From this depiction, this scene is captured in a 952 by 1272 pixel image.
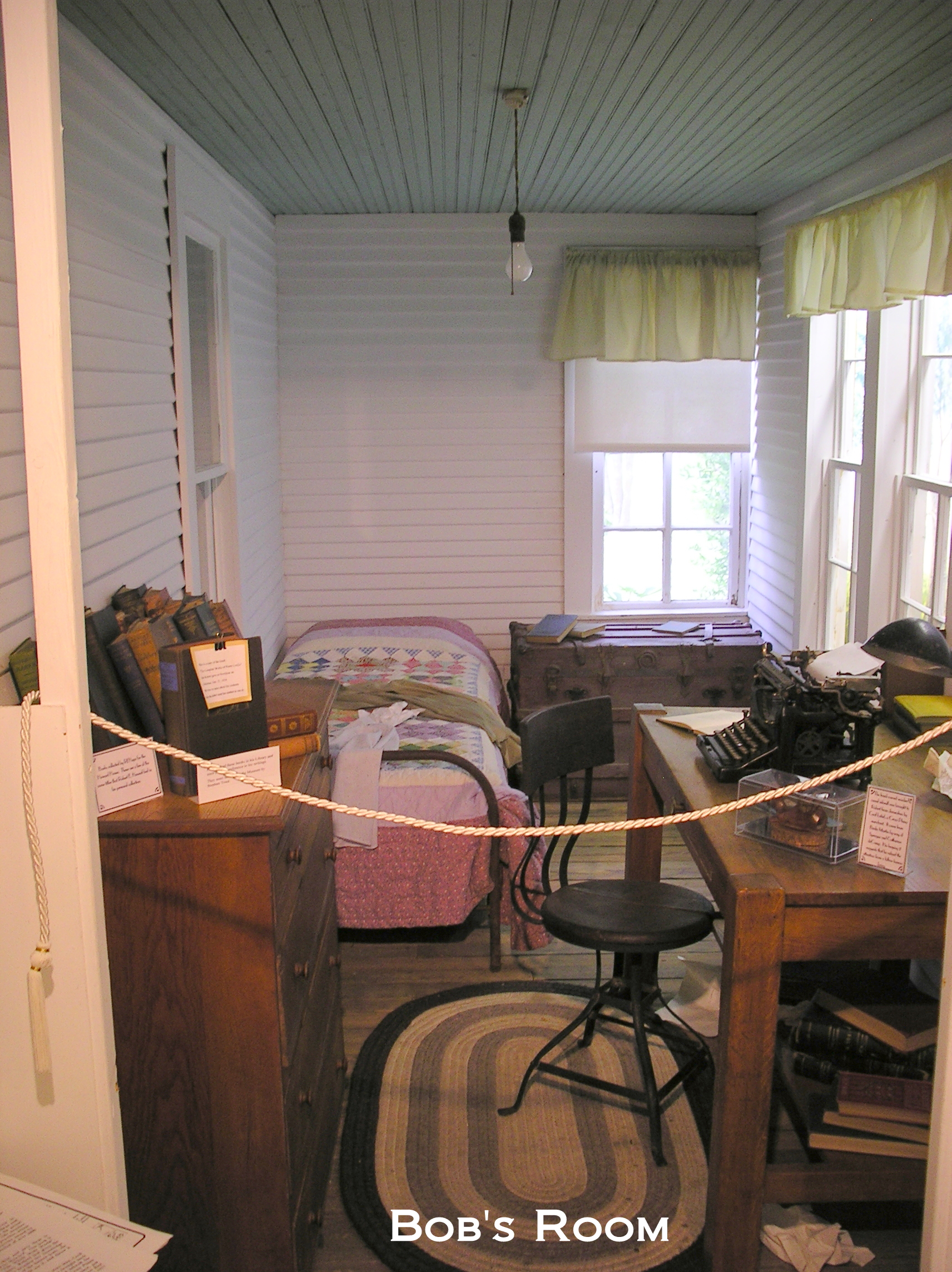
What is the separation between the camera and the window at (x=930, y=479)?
4051mm

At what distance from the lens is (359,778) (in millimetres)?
3844

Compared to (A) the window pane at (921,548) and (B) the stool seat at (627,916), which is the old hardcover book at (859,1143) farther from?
(A) the window pane at (921,548)

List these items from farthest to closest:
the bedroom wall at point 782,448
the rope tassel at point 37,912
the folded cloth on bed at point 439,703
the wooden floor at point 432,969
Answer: the bedroom wall at point 782,448, the folded cloth on bed at point 439,703, the wooden floor at point 432,969, the rope tassel at point 37,912

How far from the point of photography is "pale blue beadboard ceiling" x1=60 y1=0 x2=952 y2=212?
9.45ft

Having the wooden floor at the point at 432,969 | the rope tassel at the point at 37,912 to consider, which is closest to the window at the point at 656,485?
the wooden floor at the point at 432,969

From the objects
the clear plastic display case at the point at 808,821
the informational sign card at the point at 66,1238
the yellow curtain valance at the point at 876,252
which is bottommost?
the informational sign card at the point at 66,1238

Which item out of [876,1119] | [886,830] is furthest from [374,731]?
[886,830]

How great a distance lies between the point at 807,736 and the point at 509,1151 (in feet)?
4.33

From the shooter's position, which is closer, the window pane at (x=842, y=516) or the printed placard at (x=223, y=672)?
the printed placard at (x=223, y=672)

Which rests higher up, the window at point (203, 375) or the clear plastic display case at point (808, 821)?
the window at point (203, 375)

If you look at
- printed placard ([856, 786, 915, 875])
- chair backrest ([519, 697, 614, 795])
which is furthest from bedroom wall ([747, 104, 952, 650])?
printed placard ([856, 786, 915, 875])

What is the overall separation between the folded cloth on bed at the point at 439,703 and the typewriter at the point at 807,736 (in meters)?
1.93

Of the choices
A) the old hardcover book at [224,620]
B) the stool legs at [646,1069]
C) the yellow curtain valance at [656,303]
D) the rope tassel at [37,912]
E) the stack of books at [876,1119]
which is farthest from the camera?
the yellow curtain valance at [656,303]

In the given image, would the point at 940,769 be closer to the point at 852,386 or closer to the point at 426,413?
the point at 852,386
